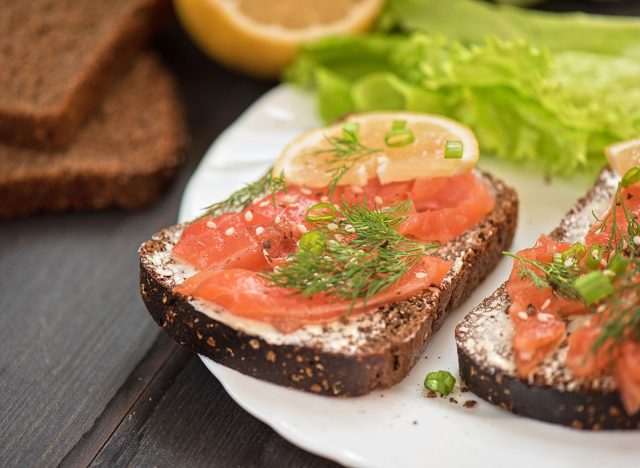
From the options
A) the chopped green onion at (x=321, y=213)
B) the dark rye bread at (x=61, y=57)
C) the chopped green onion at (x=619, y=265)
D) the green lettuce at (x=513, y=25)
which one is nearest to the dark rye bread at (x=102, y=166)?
the dark rye bread at (x=61, y=57)

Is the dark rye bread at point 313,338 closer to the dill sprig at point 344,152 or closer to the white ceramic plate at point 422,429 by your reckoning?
the white ceramic plate at point 422,429

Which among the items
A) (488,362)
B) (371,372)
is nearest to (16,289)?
(371,372)

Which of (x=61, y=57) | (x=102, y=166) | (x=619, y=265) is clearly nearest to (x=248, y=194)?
(x=102, y=166)

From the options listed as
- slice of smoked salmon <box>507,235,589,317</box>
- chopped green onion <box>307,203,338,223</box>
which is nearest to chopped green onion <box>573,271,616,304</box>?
slice of smoked salmon <box>507,235,589,317</box>

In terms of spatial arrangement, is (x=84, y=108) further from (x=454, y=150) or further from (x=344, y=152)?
(x=454, y=150)

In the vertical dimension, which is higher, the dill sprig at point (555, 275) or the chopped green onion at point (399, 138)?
the chopped green onion at point (399, 138)
